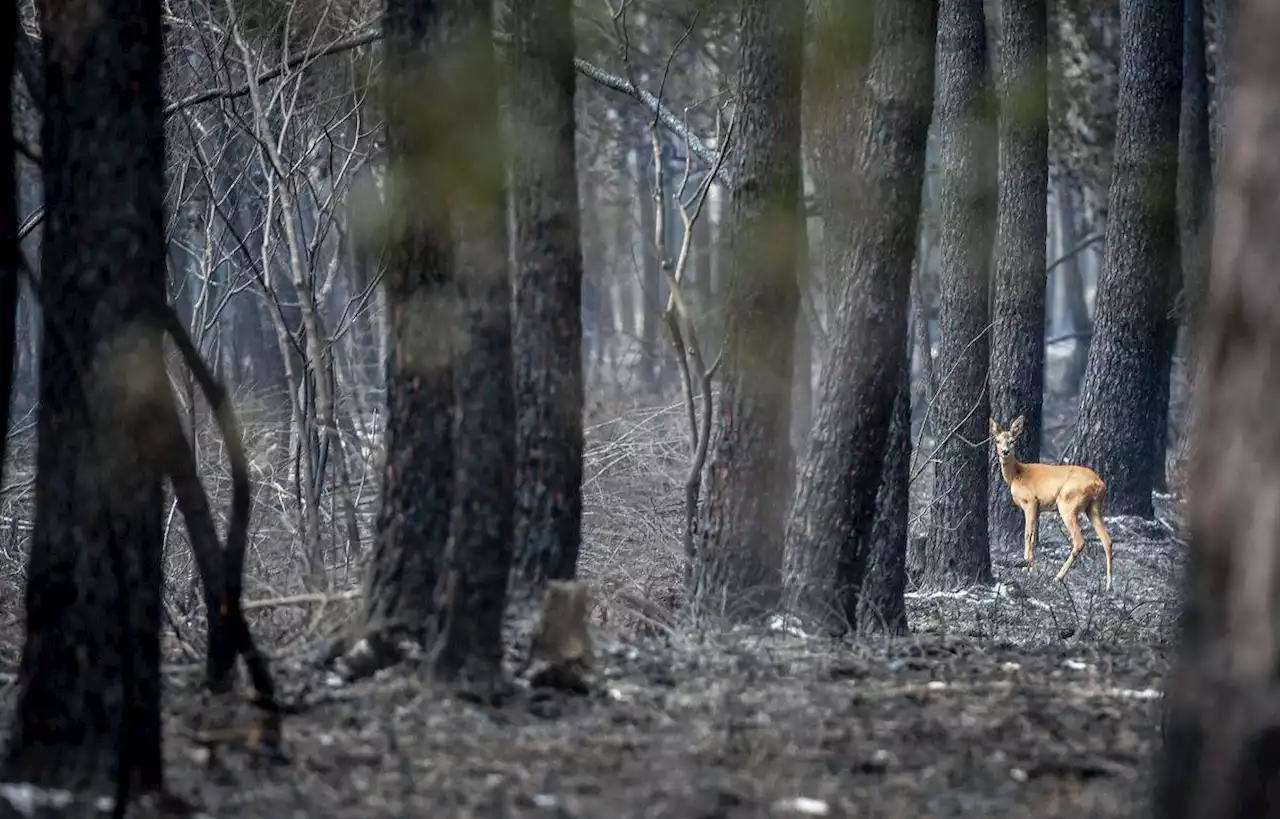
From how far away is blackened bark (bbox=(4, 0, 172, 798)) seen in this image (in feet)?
A: 19.0

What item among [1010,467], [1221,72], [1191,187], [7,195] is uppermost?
[1221,72]

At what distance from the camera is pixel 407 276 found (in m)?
7.41

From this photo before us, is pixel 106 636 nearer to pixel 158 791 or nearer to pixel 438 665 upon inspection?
pixel 158 791

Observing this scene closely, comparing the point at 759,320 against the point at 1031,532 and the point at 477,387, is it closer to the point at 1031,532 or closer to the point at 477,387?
the point at 477,387

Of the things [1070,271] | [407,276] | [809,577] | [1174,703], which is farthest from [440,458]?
[1070,271]

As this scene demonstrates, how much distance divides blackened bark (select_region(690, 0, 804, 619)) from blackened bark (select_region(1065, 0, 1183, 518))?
8.47 meters

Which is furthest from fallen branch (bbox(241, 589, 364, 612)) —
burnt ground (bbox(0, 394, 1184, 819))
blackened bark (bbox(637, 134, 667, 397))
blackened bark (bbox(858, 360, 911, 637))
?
blackened bark (bbox(637, 134, 667, 397))

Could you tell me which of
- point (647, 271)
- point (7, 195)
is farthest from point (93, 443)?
point (647, 271)

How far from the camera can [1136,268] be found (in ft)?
59.9

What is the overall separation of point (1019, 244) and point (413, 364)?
1048cm

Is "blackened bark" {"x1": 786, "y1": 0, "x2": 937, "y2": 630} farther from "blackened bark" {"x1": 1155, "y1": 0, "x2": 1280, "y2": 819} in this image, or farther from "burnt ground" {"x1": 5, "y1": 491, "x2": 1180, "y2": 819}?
"blackened bark" {"x1": 1155, "y1": 0, "x2": 1280, "y2": 819}

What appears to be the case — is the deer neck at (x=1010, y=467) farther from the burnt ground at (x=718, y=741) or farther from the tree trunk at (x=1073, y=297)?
the tree trunk at (x=1073, y=297)

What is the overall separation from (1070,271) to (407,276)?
108ft

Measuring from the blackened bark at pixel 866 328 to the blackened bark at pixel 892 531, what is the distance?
84 centimetres
